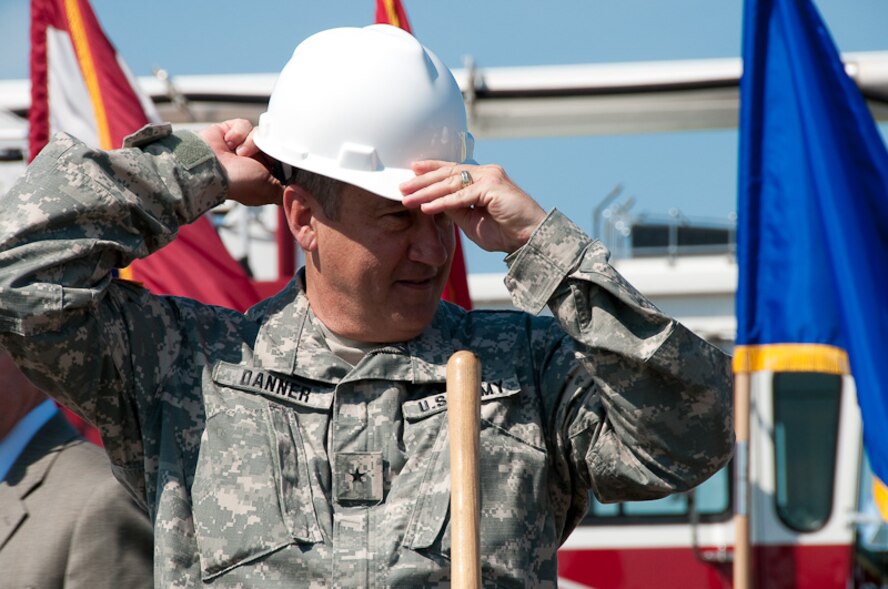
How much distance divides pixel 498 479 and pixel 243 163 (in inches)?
38.3

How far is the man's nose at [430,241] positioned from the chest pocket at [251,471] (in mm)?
362

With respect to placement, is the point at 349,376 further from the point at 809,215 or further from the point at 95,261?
the point at 809,215

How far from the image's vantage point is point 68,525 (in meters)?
4.15

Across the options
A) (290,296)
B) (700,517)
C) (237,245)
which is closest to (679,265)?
(700,517)

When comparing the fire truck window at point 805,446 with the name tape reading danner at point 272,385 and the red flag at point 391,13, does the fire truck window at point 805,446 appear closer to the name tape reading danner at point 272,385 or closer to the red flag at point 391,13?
the red flag at point 391,13

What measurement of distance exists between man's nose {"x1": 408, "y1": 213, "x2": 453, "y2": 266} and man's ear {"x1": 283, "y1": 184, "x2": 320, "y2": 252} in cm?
27

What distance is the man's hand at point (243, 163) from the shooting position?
3.47 metres

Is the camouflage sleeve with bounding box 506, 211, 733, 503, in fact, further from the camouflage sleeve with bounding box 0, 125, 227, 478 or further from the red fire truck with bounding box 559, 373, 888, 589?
the red fire truck with bounding box 559, 373, 888, 589

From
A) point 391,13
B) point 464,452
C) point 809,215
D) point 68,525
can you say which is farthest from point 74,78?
point 464,452

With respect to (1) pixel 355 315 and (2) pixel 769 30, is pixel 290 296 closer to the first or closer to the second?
(1) pixel 355 315

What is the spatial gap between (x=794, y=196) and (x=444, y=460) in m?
3.98

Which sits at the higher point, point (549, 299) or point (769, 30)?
point (769, 30)

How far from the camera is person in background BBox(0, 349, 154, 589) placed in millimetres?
4074

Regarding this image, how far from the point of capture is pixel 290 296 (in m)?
3.50
